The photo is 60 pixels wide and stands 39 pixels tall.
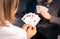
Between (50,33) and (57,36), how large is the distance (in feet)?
0.16

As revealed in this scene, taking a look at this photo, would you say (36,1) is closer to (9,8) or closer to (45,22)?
(45,22)

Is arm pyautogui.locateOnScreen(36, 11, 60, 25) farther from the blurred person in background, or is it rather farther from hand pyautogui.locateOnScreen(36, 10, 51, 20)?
the blurred person in background

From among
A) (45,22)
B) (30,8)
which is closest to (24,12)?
(30,8)

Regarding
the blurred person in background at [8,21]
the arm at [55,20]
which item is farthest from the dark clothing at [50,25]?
the blurred person in background at [8,21]

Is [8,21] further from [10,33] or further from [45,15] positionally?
[45,15]

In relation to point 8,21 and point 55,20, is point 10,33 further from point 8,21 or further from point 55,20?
point 55,20

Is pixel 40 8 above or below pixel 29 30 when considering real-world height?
above

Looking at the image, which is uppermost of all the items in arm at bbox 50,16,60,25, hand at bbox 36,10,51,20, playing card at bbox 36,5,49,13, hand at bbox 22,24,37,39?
playing card at bbox 36,5,49,13

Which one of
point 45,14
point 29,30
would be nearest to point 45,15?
point 45,14

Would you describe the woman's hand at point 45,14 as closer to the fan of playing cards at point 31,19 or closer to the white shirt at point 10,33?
the fan of playing cards at point 31,19

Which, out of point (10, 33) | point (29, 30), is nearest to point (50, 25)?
point (29, 30)

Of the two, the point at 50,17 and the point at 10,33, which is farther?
the point at 50,17

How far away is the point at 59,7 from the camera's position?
1224 millimetres

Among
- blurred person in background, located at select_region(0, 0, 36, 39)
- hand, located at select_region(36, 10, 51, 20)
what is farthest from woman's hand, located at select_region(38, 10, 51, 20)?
blurred person in background, located at select_region(0, 0, 36, 39)
